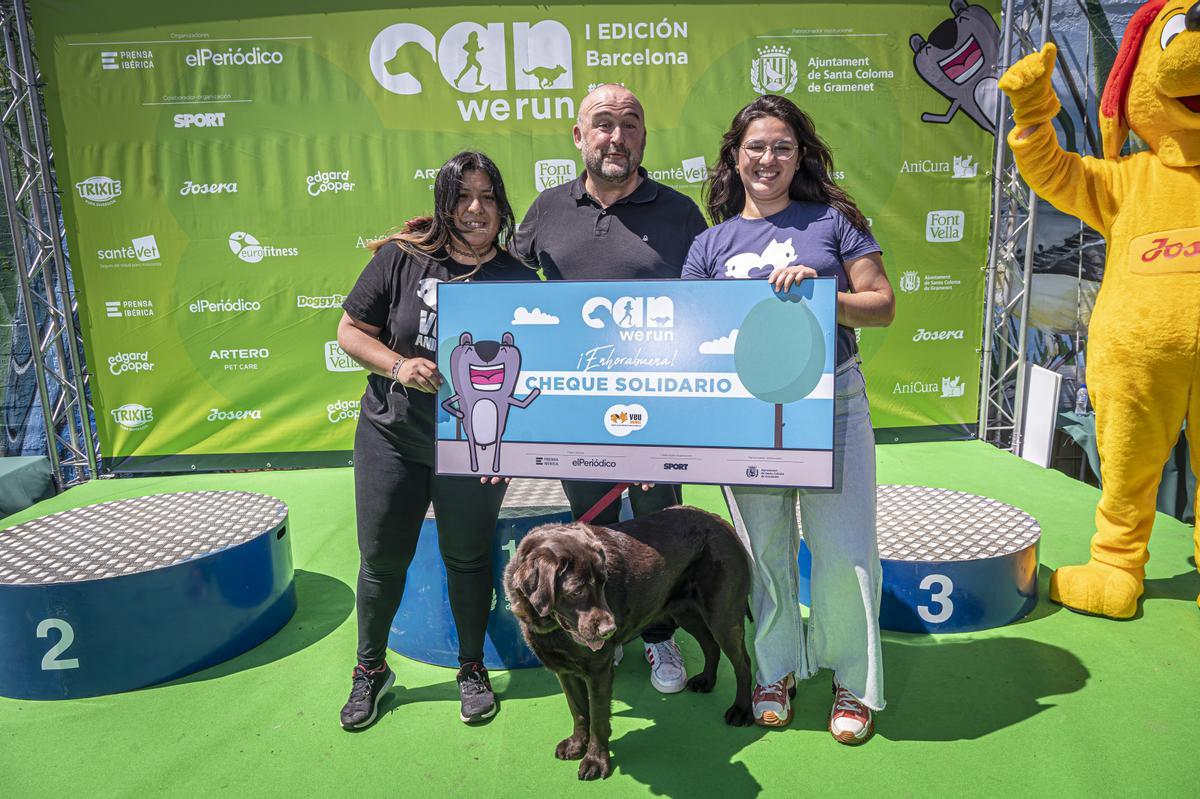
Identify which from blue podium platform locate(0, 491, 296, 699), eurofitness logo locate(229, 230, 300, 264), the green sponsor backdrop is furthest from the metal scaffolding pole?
blue podium platform locate(0, 491, 296, 699)

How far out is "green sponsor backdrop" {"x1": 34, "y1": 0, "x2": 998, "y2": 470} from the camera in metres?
5.33

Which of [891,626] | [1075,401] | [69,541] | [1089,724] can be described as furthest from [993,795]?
[1075,401]

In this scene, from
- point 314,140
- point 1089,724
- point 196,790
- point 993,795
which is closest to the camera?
point 993,795

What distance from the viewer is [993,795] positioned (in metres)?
1.98

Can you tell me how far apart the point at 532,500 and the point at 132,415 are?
434 cm

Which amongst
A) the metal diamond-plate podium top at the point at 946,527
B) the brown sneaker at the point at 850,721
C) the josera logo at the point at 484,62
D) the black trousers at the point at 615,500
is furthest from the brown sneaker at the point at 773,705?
the josera logo at the point at 484,62

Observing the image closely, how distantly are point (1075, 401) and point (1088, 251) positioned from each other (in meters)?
1.13

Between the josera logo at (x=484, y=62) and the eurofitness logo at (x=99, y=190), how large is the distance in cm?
208

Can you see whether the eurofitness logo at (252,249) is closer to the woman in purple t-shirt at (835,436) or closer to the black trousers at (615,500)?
the black trousers at (615,500)

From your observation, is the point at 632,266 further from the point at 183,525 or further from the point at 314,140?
the point at 314,140

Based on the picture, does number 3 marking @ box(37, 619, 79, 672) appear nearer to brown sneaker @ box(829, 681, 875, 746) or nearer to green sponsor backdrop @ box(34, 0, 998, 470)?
brown sneaker @ box(829, 681, 875, 746)

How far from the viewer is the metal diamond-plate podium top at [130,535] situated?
2633 mm

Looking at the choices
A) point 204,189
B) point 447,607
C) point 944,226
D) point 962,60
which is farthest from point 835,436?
point 204,189

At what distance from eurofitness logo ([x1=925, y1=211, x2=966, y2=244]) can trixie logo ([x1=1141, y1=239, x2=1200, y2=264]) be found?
3174mm
